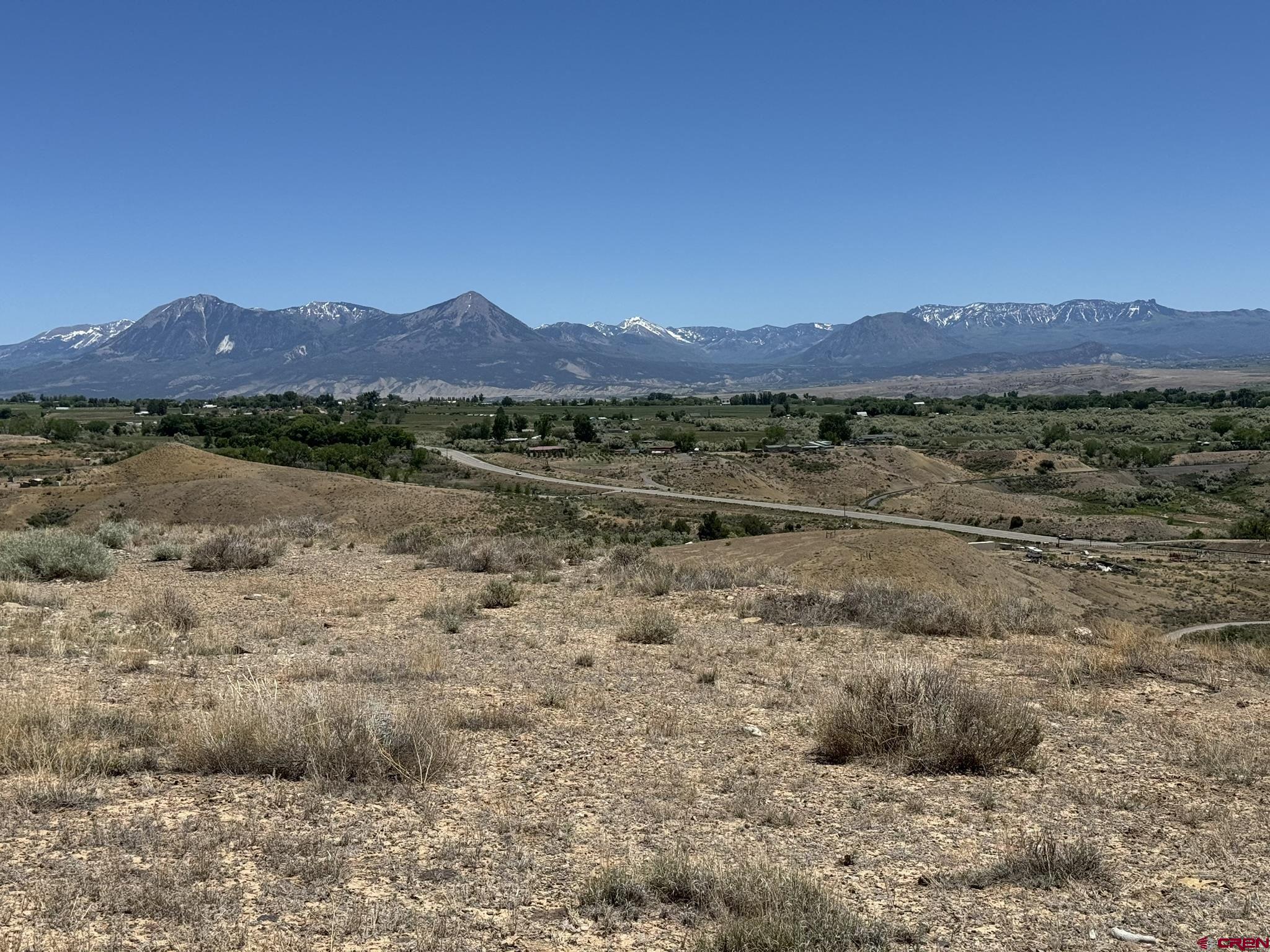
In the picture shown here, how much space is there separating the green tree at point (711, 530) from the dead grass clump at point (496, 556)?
2227 centimetres

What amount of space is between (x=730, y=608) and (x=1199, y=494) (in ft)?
267

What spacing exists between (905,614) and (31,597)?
15.2 meters

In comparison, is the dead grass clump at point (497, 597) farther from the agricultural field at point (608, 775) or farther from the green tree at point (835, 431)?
the green tree at point (835, 431)

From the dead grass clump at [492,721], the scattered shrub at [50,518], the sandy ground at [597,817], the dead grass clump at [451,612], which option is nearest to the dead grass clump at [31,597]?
the sandy ground at [597,817]

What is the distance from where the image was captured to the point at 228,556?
2144 centimetres

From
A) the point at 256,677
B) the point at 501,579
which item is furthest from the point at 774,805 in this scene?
the point at 501,579

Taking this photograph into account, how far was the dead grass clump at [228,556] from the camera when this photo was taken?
2128 centimetres

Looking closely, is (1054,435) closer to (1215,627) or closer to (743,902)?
(1215,627)

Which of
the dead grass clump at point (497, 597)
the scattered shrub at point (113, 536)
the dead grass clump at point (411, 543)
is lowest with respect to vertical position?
the dead grass clump at point (411, 543)

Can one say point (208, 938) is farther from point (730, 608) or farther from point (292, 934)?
point (730, 608)

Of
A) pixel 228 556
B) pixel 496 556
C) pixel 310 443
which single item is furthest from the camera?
pixel 310 443

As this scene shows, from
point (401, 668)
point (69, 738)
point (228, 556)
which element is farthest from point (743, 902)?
point (228, 556)

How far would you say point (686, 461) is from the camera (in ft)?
307

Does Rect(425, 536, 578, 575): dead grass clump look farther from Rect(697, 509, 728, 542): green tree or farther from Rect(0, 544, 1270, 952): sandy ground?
Rect(697, 509, 728, 542): green tree
